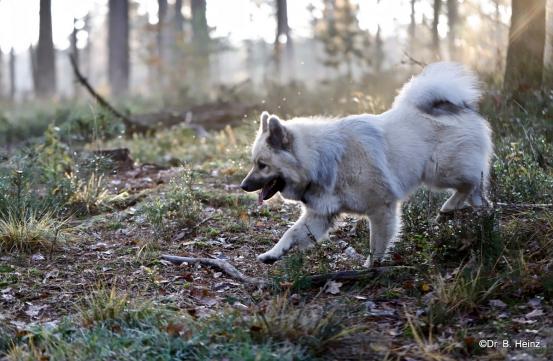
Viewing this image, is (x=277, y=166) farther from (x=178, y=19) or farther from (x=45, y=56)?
(x=178, y=19)

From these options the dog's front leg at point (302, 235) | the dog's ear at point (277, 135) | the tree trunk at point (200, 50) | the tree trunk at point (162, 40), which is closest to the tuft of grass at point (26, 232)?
the dog's front leg at point (302, 235)

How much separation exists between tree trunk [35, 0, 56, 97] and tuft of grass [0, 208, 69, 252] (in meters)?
21.2

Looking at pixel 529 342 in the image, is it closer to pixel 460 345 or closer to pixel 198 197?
pixel 460 345

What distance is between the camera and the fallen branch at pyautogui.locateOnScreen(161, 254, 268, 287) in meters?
5.39

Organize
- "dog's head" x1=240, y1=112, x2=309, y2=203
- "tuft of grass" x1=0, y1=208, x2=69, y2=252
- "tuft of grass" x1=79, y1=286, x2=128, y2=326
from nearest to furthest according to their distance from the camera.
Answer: "tuft of grass" x1=79, y1=286, x2=128, y2=326 → "dog's head" x1=240, y1=112, x2=309, y2=203 → "tuft of grass" x1=0, y1=208, x2=69, y2=252

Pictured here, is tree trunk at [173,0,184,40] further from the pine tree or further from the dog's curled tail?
the dog's curled tail

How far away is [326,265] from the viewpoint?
5562 mm

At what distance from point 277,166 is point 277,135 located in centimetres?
28

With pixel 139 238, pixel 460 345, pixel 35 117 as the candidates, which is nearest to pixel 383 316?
pixel 460 345

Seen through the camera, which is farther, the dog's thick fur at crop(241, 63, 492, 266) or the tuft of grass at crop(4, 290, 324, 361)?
the dog's thick fur at crop(241, 63, 492, 266)

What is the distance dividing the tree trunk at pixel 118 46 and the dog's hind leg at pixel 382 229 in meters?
23.7

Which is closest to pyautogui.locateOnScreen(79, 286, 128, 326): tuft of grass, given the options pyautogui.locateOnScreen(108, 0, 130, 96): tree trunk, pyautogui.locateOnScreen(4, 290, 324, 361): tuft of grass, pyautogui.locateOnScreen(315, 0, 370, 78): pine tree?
pyautogui.locateOnScreen(4, 290, 324, 361): tuft of grass

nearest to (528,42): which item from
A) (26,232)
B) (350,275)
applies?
(350,275)

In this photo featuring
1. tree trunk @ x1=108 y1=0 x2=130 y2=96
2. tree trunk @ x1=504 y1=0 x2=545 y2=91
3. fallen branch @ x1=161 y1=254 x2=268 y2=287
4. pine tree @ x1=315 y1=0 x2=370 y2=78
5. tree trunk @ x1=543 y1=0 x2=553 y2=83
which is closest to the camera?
fallen branch @ x1=161 y1=254 x2=268 y2=287
